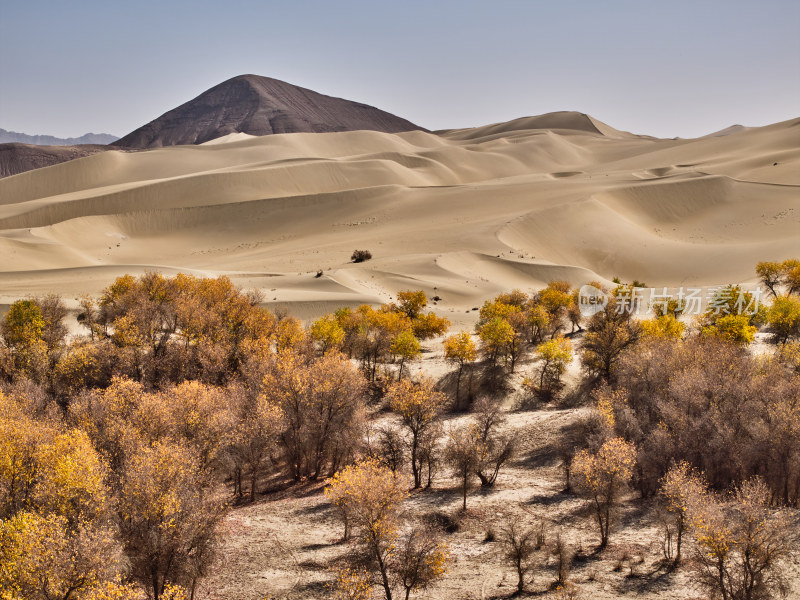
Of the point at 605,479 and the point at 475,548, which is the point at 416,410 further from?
the point at 605,479

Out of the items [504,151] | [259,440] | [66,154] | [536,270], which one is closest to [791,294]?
[536,270]

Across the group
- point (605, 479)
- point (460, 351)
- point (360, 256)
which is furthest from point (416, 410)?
point (360, 256)

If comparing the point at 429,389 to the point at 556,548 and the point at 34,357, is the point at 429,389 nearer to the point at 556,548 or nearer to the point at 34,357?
the point at 556,548

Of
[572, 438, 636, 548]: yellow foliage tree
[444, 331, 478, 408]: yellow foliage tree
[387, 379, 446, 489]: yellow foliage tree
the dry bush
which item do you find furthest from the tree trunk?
[444, 331, 478, 408]: yellow foliage tree

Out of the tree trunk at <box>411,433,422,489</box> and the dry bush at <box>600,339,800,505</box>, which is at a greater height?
the dry bush at <box>600,339,800,505</box>

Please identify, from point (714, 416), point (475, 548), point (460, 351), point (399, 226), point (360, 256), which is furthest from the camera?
point (399, 226)

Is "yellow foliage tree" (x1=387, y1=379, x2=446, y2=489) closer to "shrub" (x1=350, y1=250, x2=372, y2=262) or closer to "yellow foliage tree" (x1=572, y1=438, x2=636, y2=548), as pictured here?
"yellow foliage tree" (x1=572, y1=438, x2=636, y2=548)
